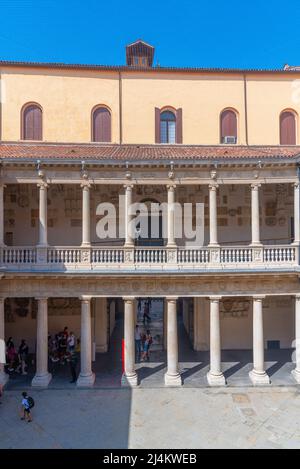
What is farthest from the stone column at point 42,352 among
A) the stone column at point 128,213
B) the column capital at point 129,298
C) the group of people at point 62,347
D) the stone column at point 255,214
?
the stone column at point 255,214

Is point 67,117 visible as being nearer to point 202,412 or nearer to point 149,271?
point 149,271

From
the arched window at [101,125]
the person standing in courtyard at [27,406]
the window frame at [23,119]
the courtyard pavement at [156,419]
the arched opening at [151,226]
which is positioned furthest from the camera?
the arched window at [101,125]

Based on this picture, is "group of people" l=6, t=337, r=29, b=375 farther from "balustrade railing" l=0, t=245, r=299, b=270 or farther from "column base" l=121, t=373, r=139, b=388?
"column base" l=121, t=373, r=139, b=388

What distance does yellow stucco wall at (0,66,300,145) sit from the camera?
20016mm

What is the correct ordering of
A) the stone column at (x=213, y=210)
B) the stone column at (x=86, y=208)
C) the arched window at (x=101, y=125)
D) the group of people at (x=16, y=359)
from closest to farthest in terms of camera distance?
the stone column at (x=86, y=208) < the stone column at (x=213, y=210) < the group of people at (x=16, y=359) < the arched window at (x=101, y=125)

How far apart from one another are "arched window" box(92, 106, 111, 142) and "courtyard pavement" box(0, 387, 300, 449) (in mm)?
13984

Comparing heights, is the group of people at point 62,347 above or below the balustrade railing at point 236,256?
below

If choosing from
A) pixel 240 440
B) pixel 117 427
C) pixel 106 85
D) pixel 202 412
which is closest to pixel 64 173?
pixel 106 85

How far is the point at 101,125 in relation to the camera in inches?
800

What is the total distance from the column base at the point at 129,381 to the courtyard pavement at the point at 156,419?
321 millimetres

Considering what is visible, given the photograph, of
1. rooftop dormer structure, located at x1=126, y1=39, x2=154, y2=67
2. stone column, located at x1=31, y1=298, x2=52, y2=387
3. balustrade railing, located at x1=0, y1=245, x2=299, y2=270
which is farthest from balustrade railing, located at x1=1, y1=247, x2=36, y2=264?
rooftop dormer structure, located at x1=126, y1=39, x2=154, y2=67

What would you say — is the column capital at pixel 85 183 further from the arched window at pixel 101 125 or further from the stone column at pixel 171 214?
the arched window at pixel 101 125

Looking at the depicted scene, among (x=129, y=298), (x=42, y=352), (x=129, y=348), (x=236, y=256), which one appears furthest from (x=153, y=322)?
(x=236, y=256)

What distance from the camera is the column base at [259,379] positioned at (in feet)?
52.1
